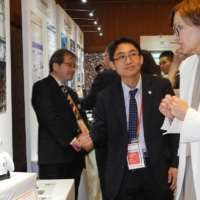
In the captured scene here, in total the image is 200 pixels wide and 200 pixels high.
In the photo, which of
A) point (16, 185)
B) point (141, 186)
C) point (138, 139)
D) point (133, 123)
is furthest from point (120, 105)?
point (16, 185)

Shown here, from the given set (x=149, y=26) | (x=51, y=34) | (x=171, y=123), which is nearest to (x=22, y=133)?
(x=51, y=34)

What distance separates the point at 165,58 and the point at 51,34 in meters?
1.74

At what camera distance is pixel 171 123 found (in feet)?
5.56

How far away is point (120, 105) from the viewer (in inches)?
81.7

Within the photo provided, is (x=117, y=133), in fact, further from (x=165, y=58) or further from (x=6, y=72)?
(x=165, y=58)

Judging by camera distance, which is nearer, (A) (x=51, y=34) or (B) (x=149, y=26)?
(A) (x=51, y=34)

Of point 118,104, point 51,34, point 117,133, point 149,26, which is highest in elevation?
point 149,26

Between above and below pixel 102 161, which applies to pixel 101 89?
above

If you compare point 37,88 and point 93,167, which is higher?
point 37,88

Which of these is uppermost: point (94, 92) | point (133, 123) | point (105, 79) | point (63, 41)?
point (63, 41)

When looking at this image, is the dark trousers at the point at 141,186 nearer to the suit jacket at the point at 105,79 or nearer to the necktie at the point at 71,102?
the necktie at the point at 71,102

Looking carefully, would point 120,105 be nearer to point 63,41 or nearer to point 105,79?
point 105,79

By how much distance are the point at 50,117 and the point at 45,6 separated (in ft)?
6.84

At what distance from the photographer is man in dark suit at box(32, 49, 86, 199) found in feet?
8.96
